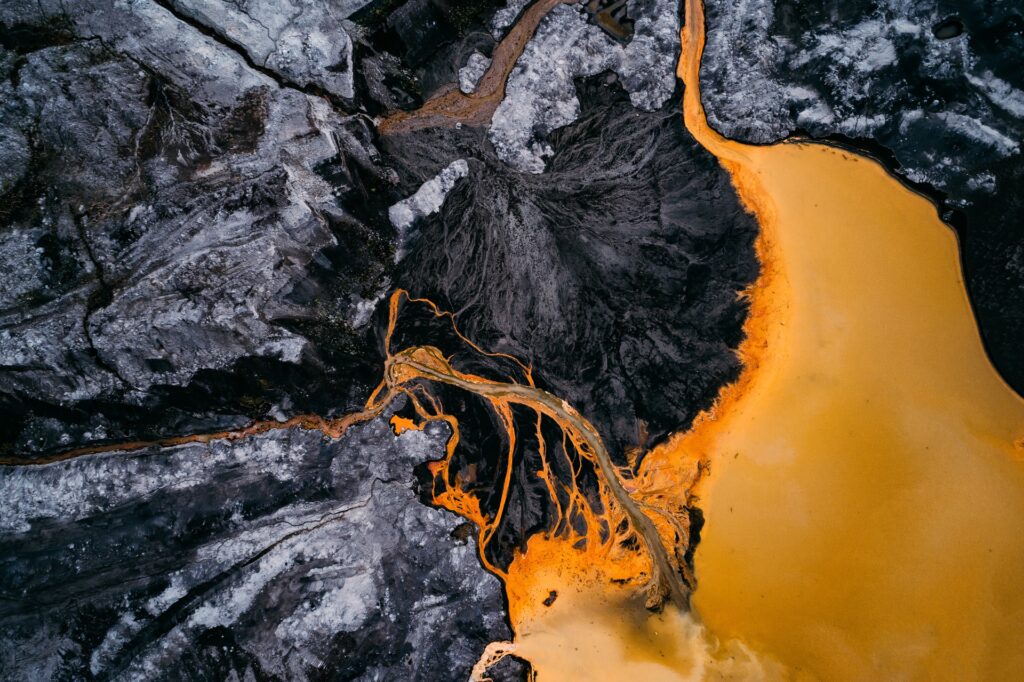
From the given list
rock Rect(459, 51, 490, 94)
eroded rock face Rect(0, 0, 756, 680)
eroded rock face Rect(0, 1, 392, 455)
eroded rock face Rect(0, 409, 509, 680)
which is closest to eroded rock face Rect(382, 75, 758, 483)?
eroded rock face Rect(0, 0, 756, 680)

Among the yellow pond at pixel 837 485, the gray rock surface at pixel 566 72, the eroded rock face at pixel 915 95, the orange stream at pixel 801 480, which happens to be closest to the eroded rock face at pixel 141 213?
the orange stream at pixel 801 480

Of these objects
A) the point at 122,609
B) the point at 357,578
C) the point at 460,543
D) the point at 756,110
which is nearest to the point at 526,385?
the point at 460,543

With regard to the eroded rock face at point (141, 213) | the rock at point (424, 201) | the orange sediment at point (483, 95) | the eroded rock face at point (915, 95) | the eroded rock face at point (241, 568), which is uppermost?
the eroded rock face at point (915, 95)

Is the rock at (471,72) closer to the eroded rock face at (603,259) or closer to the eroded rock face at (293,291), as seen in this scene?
the eroded rock face at (293,291)

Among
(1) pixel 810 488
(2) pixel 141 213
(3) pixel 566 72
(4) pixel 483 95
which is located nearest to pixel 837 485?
(1) pixel 810 488

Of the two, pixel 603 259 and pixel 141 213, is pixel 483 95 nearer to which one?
pixel 603 259
